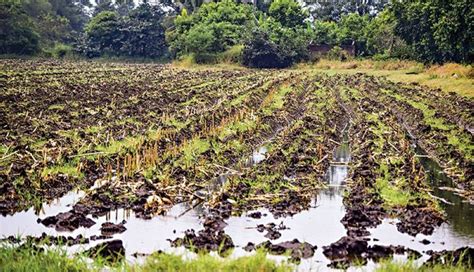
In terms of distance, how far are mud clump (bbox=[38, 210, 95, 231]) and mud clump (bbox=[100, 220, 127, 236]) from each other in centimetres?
29

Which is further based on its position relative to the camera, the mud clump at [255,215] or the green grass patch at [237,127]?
the green grass patch at [237,127]

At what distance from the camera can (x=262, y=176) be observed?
11.8 meters

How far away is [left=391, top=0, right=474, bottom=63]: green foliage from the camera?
34594mm

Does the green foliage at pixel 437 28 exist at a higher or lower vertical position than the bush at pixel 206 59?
higher

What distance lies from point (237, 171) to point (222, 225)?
3.37 meters

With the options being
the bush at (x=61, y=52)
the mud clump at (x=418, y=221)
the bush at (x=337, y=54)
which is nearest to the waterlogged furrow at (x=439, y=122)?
the mud clump at (x=418, y=221)

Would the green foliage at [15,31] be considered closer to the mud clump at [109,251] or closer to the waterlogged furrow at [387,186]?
the waterlogged furrow at [387,186]

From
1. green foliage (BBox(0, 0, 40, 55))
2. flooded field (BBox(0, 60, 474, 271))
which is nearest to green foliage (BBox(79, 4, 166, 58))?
green foliage (BBox(0, 0, 40, 55))

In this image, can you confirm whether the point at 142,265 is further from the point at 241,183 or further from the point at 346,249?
the point at 241,183

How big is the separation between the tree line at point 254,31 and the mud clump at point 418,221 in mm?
25532

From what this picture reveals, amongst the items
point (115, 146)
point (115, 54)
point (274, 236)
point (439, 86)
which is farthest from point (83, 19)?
point (274, 236)

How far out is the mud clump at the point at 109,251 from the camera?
288 inches

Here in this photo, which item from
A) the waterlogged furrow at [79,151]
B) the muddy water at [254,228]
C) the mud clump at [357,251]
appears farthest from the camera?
the waterlogged furrow at [79,151]

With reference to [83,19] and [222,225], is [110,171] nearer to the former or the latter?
[222,225]
